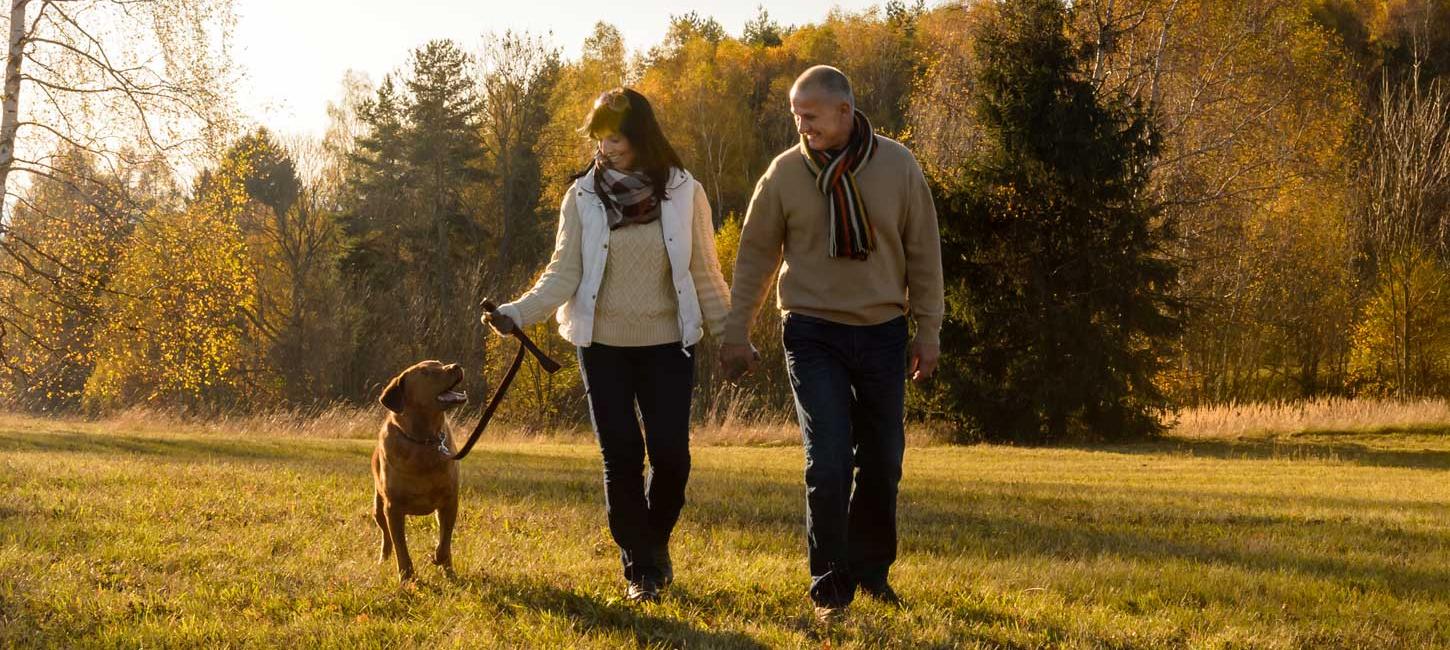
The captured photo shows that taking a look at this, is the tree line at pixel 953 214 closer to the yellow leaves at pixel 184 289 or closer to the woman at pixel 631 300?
the yellow leaves at pixel 184 289

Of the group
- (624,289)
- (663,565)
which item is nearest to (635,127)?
(624,289)

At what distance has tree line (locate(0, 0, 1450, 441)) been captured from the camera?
20.8 metres

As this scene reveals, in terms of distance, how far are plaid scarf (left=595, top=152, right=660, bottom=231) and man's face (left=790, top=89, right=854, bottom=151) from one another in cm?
70

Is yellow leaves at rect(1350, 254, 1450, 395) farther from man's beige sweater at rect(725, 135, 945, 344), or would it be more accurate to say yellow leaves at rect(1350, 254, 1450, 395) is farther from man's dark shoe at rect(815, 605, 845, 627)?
man's dark shoe at rect(815, 605, 845, 627)

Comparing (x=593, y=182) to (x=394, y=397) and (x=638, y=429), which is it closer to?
(x=638, y=429)

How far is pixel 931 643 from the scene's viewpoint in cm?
442

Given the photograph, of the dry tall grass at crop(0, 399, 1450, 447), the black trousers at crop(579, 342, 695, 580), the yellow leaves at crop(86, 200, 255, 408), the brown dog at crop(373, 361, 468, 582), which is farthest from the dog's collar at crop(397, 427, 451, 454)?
the yellow leaves at crop(86, 200, 255, 408)

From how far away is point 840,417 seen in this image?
483cm

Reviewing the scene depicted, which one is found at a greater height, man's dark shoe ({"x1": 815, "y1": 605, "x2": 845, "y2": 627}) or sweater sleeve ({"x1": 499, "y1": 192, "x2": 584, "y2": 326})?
sweater sleeve ({"x1": 499, "y1": 192, "x2": 584, "y2": 326})

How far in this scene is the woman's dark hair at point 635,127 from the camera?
5.15 m

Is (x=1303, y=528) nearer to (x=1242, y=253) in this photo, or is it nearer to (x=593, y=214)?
(x=593, y=214)

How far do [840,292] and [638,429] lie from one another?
3.51 ft

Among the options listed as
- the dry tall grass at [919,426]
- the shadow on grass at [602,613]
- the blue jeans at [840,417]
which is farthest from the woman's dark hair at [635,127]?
the dry tall grass at [919,426]

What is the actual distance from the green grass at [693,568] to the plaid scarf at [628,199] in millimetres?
1531
